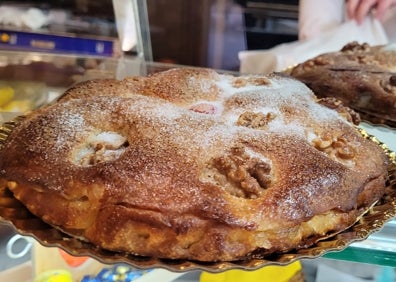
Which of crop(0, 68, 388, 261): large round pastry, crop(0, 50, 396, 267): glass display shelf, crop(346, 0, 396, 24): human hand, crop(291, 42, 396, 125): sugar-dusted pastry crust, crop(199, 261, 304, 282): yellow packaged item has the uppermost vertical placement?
crop(346, 0, 396, 24): human hand

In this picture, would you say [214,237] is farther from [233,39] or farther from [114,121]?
[233,39]

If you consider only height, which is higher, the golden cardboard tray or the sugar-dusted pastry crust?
the sugar-dusted pastry crust

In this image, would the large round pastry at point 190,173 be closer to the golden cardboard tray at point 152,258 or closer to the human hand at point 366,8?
the golden cardboard tray at point 152,258

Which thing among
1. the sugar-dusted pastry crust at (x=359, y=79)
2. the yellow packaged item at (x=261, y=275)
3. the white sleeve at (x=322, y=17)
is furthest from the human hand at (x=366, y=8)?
the yellow packaged item at (x=261, y=275)

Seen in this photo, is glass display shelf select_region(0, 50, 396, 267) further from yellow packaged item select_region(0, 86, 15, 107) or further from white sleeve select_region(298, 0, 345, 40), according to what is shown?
white sleeve select_region(298, 0, 345, 40)

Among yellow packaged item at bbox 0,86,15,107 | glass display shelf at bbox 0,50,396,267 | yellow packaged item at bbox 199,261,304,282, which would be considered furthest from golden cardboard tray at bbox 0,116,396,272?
yellow packaged item at bbox 0,86,15,107

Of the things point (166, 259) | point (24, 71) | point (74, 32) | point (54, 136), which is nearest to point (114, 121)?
point (54, 136)

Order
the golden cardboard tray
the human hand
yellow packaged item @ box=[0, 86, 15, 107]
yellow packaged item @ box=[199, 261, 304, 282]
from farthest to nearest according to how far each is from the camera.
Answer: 1. the human hand
2. yellow packaged item @ box=[0, 86, 15, 107]
3. yellow packaged item @ box=[199, 261, 304, 282]
4. the golden cardboard tray
